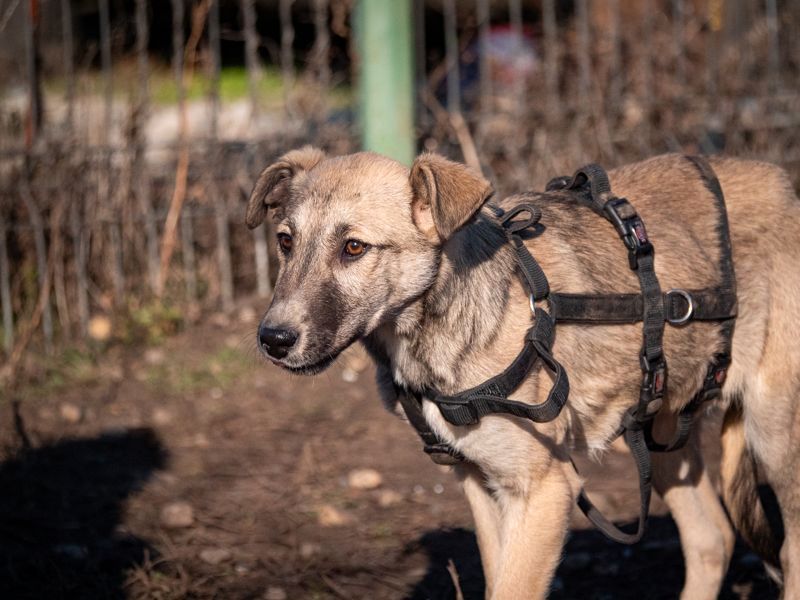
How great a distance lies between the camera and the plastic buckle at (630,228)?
3629 mm

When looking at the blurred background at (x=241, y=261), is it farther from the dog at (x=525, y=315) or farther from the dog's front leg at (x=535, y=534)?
the dog's front leg at (x=535, y=534)

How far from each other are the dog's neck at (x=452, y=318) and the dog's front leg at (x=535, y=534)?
0.42 m

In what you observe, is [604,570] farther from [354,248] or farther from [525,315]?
[354,248]

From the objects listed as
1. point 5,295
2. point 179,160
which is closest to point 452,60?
point 179,160

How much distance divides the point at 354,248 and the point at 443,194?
0.34 metres

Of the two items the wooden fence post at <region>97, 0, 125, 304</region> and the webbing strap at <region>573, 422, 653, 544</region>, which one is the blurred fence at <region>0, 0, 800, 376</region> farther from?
the webbing strap at <region>573, 422, 653, 544</region>

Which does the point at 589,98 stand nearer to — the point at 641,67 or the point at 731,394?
the point at 641,67

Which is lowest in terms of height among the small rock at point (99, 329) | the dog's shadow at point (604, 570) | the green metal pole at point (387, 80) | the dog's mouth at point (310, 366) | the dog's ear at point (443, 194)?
the dog's shadow at point (604, 570)

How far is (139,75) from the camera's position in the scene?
716 centimetres

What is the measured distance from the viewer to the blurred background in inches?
180

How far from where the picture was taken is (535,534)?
132 inches

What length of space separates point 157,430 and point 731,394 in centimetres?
333

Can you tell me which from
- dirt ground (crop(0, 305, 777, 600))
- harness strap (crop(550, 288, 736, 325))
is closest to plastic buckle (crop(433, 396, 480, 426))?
harness strap (crop(550, 288, 736, 325))

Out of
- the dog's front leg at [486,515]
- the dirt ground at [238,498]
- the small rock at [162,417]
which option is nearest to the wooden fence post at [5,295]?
the dirt ground at [238,498]
